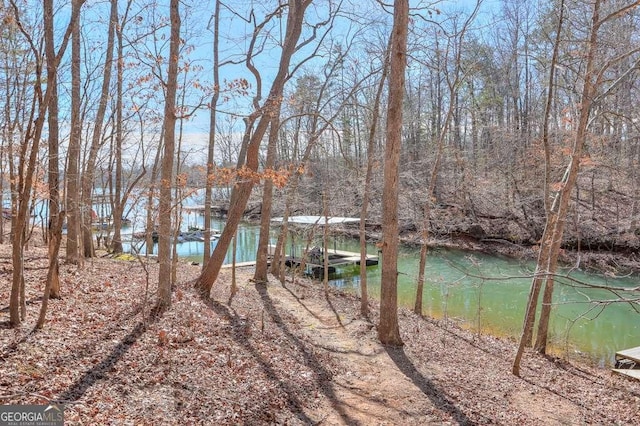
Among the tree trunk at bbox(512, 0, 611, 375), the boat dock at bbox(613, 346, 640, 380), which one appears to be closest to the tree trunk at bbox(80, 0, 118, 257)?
the tree trunk at bbox(512, 0, 611, 375)

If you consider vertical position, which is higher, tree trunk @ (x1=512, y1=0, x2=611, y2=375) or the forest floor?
tree trunk @ (x1=512, y1=0, x2=611, y2=375)

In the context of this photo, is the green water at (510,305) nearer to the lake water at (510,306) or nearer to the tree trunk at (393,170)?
the lake water at (510,306)

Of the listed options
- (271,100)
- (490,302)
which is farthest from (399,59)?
(490,302)

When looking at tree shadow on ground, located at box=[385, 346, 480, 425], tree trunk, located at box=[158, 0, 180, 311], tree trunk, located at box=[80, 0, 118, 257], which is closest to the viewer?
tree shadow on ground, located at box=[385, 346, 480, 425]

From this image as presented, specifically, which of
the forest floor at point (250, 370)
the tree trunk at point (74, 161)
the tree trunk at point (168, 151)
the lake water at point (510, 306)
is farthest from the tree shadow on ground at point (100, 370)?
the lake water at point (510, 306)

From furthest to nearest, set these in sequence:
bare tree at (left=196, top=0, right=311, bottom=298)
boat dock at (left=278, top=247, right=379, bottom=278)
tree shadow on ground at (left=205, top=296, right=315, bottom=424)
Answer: boat dock at (left=278, top=247, right=379, bottom=278)
bare tree at (left=196, top=0, right=311, bottom=298)
tree shadow on ground at (left=205, top=296, right=315, bottom=424)

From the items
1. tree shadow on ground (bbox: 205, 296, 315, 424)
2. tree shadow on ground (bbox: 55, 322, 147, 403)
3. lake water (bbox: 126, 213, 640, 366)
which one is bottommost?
lake water (bbox: 126, 213, 640, 366)

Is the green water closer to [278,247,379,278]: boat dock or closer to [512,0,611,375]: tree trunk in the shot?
[278,247,379,278]: boat dock

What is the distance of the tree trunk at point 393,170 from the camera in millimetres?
6750

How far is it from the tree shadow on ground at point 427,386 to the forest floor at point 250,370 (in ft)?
0.08

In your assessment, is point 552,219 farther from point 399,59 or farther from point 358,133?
point 358,133

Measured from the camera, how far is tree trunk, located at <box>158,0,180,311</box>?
20.2ft

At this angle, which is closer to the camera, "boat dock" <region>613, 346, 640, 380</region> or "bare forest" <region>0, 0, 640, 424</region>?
"bare forest" <region>0, 0, 640, 424</region>

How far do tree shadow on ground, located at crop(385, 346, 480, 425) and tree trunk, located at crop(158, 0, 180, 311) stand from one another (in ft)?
11.5
